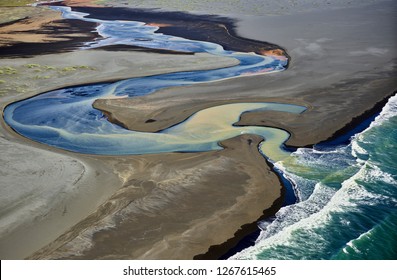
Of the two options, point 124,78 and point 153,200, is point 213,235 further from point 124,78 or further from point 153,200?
point 124,78

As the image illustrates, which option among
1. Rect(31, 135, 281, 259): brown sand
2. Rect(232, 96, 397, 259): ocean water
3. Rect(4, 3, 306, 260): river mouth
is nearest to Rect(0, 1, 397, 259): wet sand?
Rect(31, 135, 281, 259): brown sand

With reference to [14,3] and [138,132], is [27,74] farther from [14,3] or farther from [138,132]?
[14,3]

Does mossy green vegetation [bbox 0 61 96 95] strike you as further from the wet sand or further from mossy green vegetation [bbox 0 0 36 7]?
mossy green vegetation [bbox 0 0 36 7]

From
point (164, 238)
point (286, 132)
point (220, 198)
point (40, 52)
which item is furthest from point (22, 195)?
point (40, 52)

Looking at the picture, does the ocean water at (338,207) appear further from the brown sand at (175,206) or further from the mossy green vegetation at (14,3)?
the mossy green vegetation at (14,3)

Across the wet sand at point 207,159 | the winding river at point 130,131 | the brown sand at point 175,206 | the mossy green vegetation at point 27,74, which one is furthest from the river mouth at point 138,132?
the mossy green vegetation at point 27,74

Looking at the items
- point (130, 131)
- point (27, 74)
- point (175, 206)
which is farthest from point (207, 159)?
point (27, 74)

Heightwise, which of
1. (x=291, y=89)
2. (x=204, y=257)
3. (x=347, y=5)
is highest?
(x=347, y=5)
